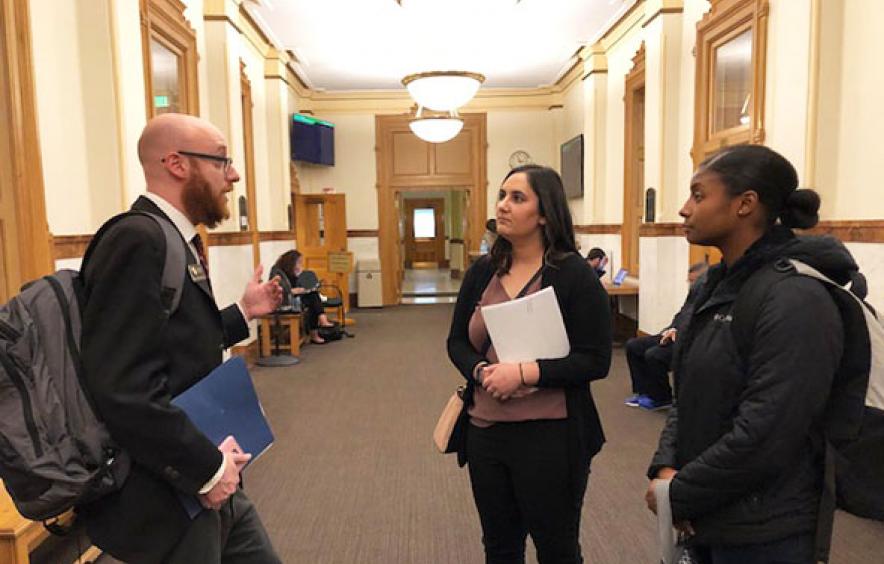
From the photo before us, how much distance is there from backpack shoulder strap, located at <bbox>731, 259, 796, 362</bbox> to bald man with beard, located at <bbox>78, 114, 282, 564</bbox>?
43.2 inches

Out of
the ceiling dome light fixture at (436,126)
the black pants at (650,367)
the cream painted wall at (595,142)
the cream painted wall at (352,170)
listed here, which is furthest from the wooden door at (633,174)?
the cream painted wall at (352,170)

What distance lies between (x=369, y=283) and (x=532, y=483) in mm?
9499

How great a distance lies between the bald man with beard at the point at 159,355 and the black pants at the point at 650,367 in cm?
364

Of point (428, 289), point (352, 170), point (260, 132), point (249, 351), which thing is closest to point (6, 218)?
point (249, 351)

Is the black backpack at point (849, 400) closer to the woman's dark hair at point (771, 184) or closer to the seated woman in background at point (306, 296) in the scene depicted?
the woman's dark hair at point (771, 184)

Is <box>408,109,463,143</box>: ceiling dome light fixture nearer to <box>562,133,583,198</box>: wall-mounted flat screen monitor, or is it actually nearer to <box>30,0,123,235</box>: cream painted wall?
<box>562,133,583,198</box>: wall-mounted flat screen monitor

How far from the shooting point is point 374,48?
824cm

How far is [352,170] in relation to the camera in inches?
441

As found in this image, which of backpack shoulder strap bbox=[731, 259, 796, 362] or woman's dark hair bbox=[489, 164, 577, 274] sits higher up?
woman's dark hair bbox=[489, 164, 577, 274]

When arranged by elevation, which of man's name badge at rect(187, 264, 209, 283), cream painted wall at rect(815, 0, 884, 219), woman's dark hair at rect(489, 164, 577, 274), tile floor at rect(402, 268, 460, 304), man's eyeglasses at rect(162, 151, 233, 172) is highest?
cream painted wall at rect(815, 0, 884, 219)

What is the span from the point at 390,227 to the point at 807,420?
10.3 m

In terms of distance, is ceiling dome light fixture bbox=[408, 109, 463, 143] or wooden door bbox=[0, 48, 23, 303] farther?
ceiling dome light fixture bbox=[408, 109, 463, 143]

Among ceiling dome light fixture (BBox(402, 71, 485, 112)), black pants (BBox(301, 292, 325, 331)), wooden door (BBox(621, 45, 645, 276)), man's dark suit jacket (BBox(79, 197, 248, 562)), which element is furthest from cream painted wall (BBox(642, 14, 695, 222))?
man's dark suit jacket (BBox(79, 197, 248, 562))

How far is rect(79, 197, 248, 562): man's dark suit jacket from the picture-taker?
1202mm
